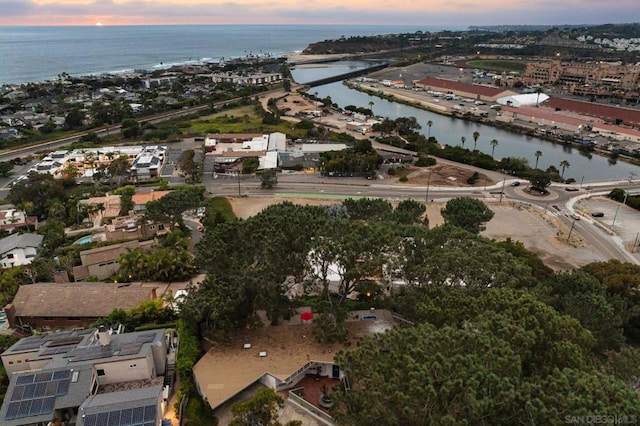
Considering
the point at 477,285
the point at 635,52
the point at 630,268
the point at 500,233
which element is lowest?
the point at 500,233

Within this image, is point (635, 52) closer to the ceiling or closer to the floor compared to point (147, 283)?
closer to the ceiling

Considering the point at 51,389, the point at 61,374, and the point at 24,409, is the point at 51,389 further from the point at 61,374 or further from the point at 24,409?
the point at 24,409

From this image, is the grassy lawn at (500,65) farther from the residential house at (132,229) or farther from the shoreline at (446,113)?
the residential house at (132,229)

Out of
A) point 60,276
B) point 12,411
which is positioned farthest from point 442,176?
point 12,411

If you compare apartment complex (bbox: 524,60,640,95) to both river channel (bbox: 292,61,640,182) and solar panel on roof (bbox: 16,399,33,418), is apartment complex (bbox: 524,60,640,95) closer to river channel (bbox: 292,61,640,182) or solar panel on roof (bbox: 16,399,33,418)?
river channel (bbox: 292,61,640,182)

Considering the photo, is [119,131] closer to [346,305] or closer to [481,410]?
[346,305]

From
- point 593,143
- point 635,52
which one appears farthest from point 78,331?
point 635,52
